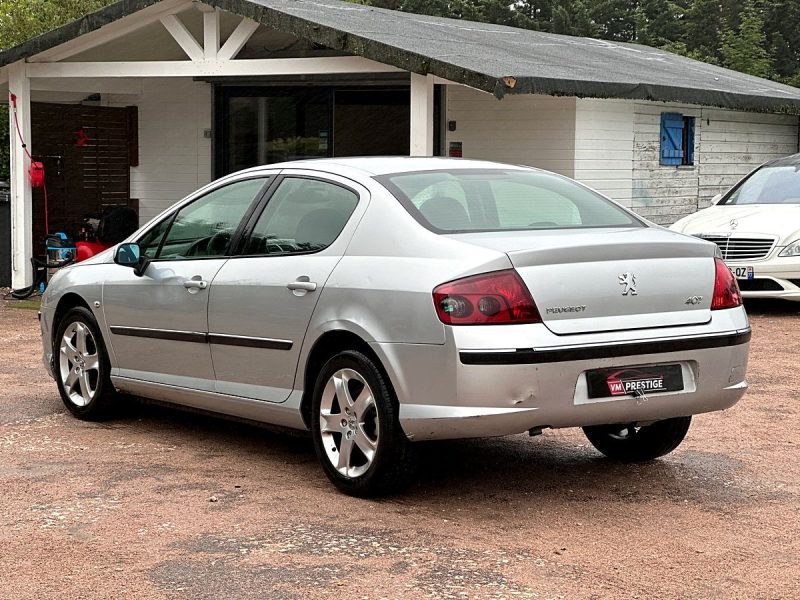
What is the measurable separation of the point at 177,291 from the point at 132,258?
1.34 feet

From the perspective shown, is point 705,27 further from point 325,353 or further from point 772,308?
point 325,353

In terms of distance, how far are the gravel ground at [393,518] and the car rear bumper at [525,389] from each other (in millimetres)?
412

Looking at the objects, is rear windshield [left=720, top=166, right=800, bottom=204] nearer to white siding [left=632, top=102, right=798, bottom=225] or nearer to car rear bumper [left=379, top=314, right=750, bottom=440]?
white siding [left=632, top=102, right=798, bottom=225]

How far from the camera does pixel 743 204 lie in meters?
15.6

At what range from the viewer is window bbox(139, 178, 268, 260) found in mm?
7223

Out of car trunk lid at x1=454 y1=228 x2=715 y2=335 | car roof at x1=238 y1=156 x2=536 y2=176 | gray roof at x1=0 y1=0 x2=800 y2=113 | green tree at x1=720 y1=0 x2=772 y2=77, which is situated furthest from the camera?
green tree at x1=720 y1=0 x2=772 y2=77

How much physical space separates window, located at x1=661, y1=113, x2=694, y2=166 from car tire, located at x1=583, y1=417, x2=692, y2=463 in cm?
1140

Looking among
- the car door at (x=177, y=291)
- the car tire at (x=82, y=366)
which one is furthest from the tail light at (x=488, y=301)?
the car tire at (x=82, y=366)

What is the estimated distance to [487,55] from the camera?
14.0m

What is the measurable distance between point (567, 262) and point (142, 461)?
252 cm

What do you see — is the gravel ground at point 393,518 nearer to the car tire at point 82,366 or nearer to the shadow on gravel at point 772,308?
the car tire at point 82,366

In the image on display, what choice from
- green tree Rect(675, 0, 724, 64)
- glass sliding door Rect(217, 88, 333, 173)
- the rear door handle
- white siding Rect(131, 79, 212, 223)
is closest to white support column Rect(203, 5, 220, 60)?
glass sliding door Rect(217, 88, 333, 173)

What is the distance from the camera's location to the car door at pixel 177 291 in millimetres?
7164

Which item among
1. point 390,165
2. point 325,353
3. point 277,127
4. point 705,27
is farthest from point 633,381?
point 705,27
